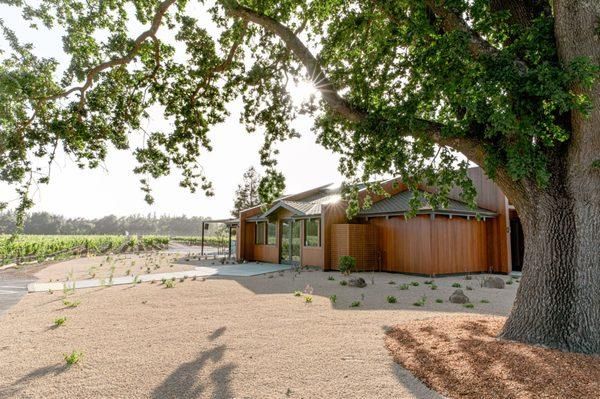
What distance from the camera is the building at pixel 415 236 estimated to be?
1405 centimetres

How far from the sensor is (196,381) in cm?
373

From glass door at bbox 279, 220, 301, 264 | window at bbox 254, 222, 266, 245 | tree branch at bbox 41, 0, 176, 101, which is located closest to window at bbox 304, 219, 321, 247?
glass door at bbox 279, 220, 301, 264

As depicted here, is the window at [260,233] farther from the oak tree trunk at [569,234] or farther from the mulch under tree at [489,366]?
the oak tree trunk at [569,234]

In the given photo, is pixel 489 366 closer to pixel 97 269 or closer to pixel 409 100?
pixel 409 100

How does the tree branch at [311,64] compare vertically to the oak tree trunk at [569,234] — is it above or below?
above

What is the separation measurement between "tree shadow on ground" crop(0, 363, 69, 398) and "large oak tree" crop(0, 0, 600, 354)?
15.1ft

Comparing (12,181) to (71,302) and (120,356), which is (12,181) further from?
(120,356)

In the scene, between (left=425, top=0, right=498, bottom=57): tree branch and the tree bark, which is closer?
the tree bark

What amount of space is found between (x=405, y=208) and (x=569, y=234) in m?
9.84

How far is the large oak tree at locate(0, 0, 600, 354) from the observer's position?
14.3 ft

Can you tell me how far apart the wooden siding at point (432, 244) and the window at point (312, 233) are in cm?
278

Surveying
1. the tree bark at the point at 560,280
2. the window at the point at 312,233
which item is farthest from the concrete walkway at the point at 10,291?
the window at the point at 312,233

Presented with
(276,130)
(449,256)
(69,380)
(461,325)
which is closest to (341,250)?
(449,256)

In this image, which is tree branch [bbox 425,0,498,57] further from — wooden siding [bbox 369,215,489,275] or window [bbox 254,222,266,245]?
window [bbox 254,222,266,245]
